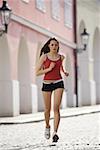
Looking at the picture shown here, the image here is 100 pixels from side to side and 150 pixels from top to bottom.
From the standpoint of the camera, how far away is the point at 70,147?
8.37m

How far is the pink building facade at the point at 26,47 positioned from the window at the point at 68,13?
0.15 ft

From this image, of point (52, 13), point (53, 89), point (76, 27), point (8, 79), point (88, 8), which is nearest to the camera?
point (53, 89)

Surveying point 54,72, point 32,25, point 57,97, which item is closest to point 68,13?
point 32,25

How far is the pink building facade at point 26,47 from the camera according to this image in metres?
19.2

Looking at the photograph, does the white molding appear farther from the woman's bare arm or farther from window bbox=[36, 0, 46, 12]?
the woman's bare arm

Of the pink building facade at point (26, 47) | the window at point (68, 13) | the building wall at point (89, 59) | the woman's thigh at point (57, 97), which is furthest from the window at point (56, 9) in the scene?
the woman's thigh at point (57, 97)

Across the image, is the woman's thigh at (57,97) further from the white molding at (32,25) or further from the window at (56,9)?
the window at (56,9)

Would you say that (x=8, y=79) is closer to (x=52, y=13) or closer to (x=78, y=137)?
(x=52, y=13)

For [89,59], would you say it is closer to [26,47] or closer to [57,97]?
[26,47]

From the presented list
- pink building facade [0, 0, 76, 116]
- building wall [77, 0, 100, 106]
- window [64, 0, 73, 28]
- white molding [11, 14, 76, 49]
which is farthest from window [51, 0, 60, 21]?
building wall [77, 0, 100, 106]

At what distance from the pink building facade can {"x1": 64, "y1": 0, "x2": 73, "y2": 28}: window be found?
1.8 inches

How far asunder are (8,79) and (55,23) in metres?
6.76

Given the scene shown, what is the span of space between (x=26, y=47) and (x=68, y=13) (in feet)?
22.1

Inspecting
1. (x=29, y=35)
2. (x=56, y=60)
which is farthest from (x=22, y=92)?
(x=56, y=60)
